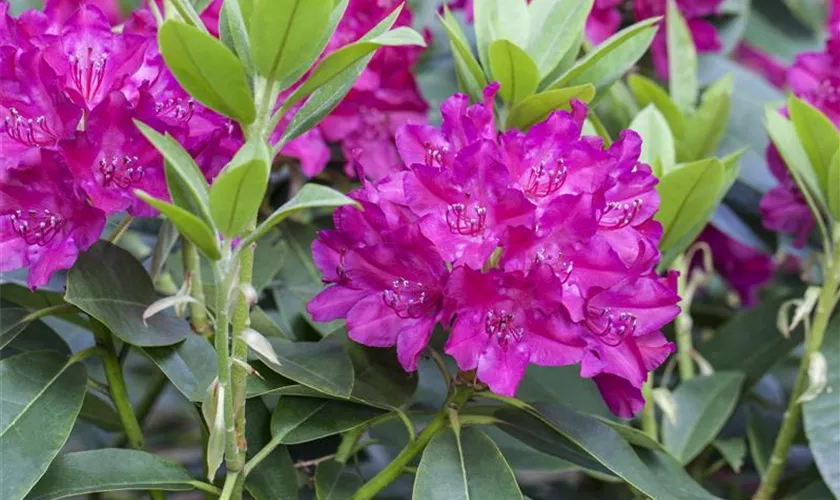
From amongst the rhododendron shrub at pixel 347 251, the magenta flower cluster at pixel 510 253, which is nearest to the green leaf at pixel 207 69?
the rhododendron shrub at pixel 347 251

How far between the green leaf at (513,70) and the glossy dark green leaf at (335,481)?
0.34 metres

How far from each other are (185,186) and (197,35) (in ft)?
0.34

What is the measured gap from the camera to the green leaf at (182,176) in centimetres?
64

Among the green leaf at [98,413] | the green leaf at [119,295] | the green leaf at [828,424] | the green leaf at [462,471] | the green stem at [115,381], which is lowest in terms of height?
the green leaf at [98,413]

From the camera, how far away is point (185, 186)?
69 cm

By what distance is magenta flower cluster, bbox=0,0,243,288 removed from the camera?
2.50 ft

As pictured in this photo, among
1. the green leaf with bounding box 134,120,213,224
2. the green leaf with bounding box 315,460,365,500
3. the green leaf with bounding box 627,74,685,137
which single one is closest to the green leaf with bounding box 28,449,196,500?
the green leaf with bounding box 315,460,365,500

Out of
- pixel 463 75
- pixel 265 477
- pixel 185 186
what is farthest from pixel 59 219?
pixel 463 75

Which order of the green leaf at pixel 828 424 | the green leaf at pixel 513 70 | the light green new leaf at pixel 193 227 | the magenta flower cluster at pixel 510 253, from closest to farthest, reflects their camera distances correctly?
the light green new leaf at pixel 193 227 → the magenta flower cluster at pixel 510 253 → the green leaf at pixel 513 70 → the green leaf at pixel 828 424

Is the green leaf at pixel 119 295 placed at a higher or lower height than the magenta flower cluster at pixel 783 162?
lower

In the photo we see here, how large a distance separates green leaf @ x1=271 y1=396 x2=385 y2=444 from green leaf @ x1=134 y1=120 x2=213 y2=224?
0.63 feet

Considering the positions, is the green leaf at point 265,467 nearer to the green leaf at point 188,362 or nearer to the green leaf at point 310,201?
the green leaf at point 188,362

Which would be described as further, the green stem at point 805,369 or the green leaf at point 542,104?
the green stem at point 805,369

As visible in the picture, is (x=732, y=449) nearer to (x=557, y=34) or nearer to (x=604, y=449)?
(x=604, y=449)
